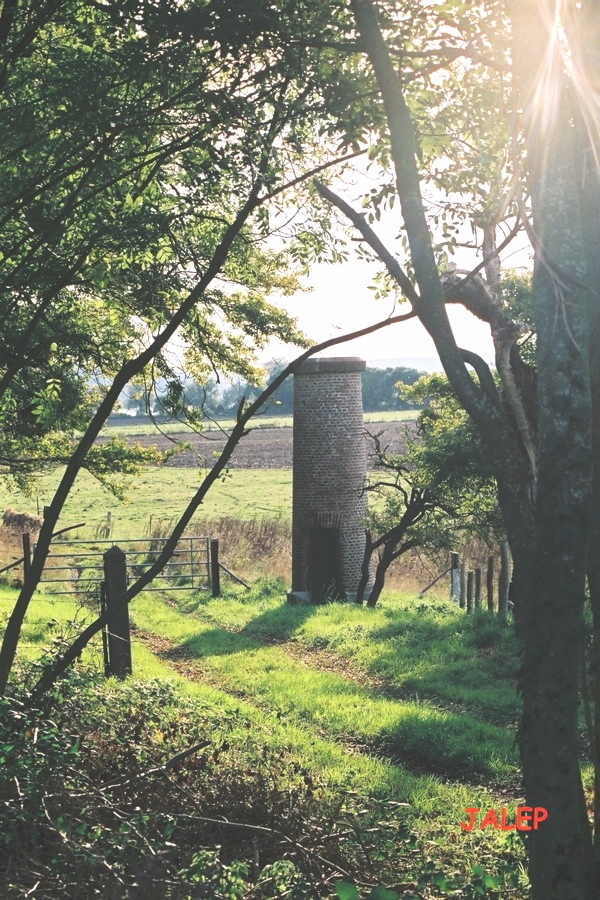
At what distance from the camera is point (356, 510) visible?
21.8 m

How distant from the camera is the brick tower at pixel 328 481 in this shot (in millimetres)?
21672

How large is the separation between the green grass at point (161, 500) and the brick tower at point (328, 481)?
46.5ft

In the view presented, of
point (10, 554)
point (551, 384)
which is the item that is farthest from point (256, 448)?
point (551, 384)

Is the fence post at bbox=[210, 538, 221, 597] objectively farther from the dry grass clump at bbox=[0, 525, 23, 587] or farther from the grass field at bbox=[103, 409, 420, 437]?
the grass field at bbox=[103, 409, 420, 437]

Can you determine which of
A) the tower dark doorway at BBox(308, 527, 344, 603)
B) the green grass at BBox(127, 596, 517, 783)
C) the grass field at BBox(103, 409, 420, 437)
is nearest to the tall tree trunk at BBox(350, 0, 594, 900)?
the green grass at BBox(127, 596, 517, 783)

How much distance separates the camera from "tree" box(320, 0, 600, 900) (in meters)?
3.75

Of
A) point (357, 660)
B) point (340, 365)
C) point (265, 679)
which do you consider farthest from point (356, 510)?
point (265, 679)

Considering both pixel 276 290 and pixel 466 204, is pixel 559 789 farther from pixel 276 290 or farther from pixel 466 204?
pixel 276 290

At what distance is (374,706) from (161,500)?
146 ft

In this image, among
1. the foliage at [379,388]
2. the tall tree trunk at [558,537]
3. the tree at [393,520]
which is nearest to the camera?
the tall tree trunk at [558,537]

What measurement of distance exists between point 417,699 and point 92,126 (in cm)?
786

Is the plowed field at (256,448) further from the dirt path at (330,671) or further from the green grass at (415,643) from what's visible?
the dirt path at (330,671)

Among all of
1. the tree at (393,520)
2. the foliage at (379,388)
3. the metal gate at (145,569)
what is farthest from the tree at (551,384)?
the foliage at (379,388)

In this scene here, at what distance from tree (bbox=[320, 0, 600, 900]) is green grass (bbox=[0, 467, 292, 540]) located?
30488 millimetres
